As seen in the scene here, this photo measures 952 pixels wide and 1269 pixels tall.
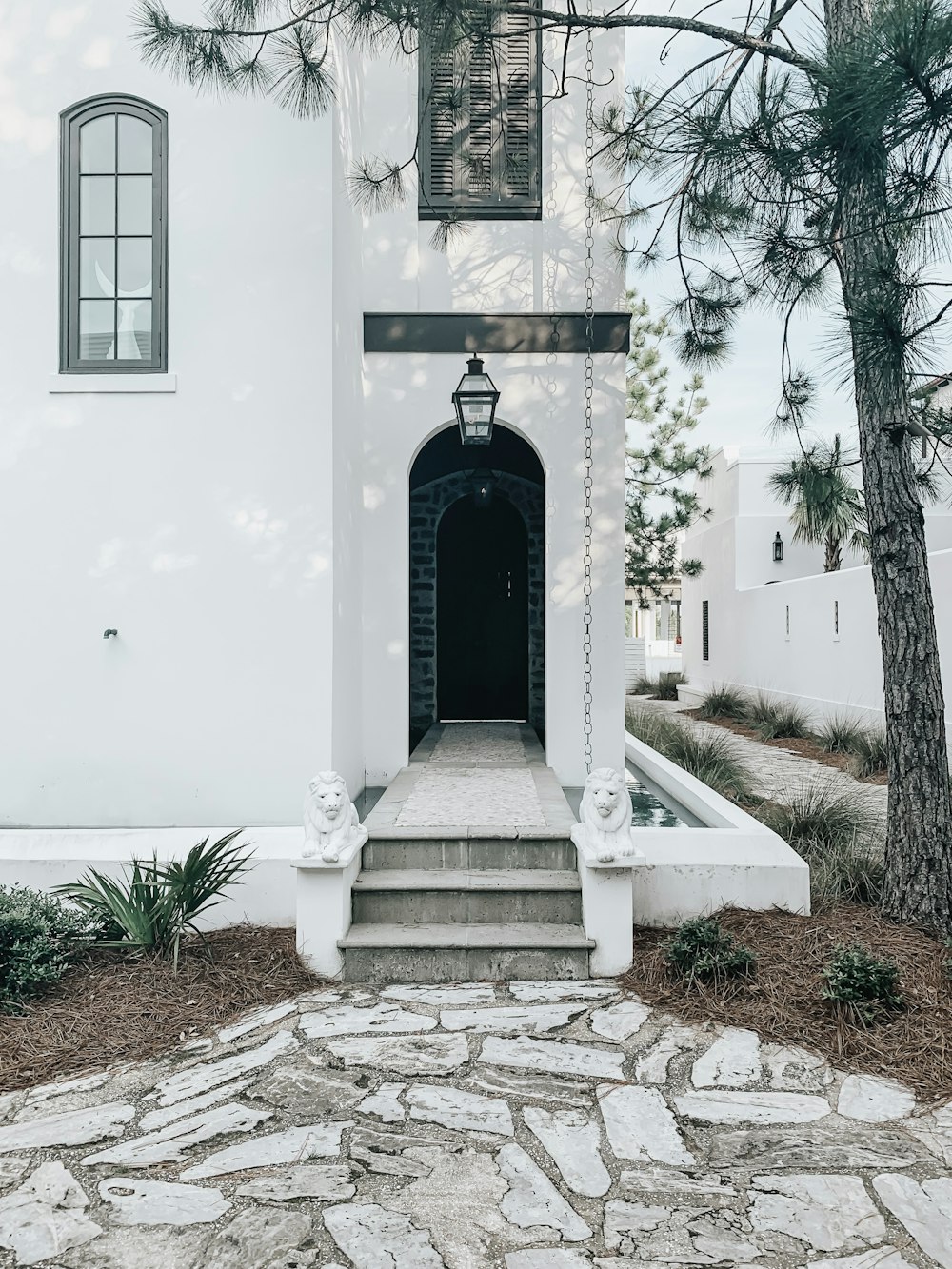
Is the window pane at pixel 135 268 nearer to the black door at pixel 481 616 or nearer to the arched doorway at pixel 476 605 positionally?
the arched doorway at pixel 476 605

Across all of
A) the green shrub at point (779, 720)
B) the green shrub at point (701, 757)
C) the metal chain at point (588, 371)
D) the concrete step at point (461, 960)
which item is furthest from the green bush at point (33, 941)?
the green shrub at point (779, 720)

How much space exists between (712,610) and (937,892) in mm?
17554

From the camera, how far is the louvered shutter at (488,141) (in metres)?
7.52

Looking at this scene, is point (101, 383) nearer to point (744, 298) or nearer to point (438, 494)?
point (744, 298)

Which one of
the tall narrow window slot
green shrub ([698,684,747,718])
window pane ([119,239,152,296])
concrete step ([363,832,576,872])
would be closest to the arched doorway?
window pane ([119,239,152,296])

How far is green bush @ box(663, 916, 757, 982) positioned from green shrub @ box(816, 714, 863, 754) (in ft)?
25.7

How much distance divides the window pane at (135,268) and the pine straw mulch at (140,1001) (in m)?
4.03

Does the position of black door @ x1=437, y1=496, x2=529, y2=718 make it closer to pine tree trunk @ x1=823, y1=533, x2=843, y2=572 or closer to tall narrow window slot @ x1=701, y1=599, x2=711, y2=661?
pine tree trunk @ x1=823, y1=533, x2=843, y2=572

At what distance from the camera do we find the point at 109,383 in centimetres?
575

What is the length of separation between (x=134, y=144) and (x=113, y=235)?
1.98 feet

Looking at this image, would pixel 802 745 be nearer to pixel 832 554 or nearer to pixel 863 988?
pixel 832 554

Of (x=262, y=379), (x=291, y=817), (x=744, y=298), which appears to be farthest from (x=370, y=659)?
(x=744, y=298)

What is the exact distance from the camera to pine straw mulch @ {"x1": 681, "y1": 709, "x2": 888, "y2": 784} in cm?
1009

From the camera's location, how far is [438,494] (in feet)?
36.0
